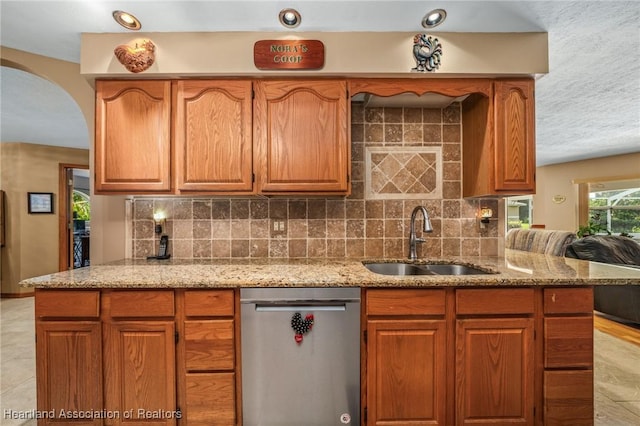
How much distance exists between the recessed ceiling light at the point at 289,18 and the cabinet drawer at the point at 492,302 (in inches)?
73.5

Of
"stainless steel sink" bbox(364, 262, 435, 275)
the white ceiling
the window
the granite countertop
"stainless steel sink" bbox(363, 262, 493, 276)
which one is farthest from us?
the window

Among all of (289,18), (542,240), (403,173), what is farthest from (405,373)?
(542,240)

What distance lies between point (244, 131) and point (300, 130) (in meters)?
0.37

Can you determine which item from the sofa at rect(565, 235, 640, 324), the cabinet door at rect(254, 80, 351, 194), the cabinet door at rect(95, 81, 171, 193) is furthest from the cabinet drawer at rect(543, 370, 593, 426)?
the cabinet door at rect(95, 81, 171, 193)

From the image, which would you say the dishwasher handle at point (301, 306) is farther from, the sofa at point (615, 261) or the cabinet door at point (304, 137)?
the sofa at point (615, 261)

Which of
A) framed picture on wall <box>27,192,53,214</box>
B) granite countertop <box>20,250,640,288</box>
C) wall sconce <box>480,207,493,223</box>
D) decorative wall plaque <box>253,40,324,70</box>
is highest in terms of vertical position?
decorative wall plaque <box>253,40,324,70</box>

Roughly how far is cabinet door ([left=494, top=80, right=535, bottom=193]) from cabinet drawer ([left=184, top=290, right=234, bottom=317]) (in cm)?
186

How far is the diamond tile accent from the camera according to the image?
2305 mm

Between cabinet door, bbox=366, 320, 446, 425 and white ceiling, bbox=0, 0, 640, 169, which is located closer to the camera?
cabinet door, bbox=366, 320, 446, 425

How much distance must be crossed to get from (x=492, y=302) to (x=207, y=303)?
5.00 ft

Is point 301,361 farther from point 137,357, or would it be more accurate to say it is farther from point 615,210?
point 615,210

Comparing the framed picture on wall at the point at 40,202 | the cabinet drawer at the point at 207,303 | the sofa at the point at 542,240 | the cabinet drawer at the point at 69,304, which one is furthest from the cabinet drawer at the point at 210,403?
the framed picture on wall at the point at 40,202

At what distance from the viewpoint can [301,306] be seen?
61.2 inches

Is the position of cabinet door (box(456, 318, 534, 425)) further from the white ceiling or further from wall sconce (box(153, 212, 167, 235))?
wall sconce (box(153, 212, 167, 235))
